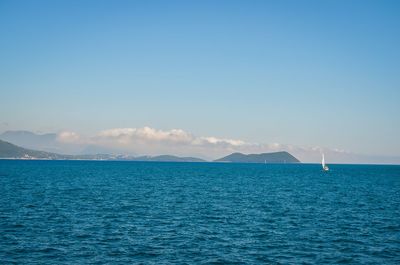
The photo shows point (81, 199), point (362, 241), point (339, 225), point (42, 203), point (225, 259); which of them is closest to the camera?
point (225, 259)

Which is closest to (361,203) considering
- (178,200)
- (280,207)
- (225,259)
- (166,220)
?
(280,207)

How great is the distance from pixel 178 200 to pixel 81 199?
18.6 m

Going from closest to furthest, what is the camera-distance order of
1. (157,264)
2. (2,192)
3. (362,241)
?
(157,264) → (362,241) → (2,192)

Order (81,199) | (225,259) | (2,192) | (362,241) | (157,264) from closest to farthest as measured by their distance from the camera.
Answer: (157,264), (225,259), (362,241), (81,199), (2,192)

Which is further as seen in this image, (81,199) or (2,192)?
(2,192)

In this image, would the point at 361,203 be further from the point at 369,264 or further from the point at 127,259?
the point at 127,259

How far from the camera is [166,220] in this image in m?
55.3

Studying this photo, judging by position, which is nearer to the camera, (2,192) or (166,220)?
(166,220)

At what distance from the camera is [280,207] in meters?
71.6

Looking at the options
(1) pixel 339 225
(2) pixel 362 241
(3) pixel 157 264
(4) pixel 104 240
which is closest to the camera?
(3) pixel 157 264

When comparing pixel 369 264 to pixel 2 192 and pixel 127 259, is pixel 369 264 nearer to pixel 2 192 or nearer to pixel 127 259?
pixel 127 259

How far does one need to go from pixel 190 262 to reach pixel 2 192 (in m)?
64.4

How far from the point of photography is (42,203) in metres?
69.1

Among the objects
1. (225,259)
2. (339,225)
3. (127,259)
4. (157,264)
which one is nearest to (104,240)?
(127,259)
